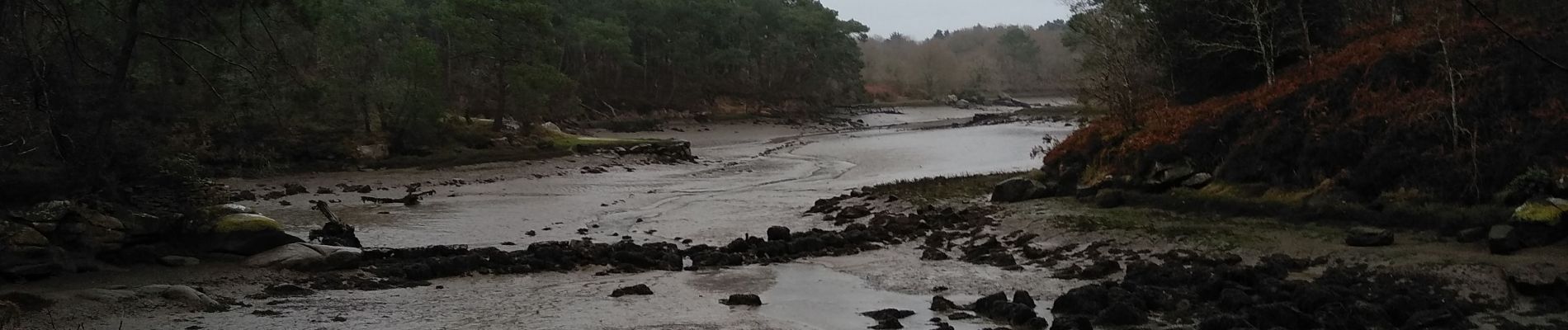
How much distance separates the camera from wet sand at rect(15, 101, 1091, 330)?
37.6 feet

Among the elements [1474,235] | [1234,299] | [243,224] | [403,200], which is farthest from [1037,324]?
[403,200]

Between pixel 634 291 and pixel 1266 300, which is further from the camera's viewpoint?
pixel 634 291

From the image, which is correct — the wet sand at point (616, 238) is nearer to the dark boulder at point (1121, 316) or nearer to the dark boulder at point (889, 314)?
the dark boulder at point (889, 314)

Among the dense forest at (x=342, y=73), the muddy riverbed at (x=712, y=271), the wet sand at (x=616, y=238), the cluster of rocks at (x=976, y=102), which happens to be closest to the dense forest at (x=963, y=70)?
the cluster of rocks at (x=976, y=102)

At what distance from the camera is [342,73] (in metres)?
37.5

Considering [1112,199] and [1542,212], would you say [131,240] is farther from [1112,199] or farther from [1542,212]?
[1542,212]

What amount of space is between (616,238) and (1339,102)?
14118mm

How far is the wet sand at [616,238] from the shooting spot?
11.5m

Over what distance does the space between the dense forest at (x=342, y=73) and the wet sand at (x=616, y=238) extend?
7.33 ft

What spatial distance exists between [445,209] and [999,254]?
14970 mm

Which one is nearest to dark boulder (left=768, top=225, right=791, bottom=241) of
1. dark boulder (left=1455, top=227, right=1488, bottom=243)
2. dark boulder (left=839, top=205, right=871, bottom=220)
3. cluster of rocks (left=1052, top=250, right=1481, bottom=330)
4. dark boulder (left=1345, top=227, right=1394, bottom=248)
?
dark boulder (left=839, top=205, right=871, bottom=220)

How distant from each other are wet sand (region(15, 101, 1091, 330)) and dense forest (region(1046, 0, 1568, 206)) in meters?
6.57

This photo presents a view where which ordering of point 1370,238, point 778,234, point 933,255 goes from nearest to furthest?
point 1370,238
point 933,255
point 778,234

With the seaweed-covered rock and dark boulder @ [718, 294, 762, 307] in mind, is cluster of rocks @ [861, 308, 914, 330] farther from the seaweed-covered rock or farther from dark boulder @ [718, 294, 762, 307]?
the seaweed-covered rock
